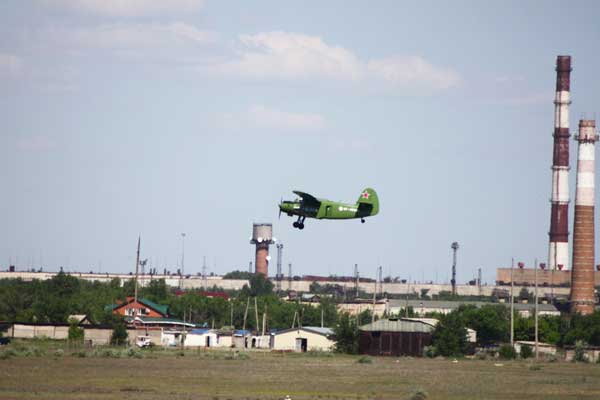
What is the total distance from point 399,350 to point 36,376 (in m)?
49.0

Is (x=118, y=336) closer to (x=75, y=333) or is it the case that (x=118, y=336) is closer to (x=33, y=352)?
(x=75, y=333)

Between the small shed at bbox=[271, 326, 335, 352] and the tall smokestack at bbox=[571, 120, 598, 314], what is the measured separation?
6442cm

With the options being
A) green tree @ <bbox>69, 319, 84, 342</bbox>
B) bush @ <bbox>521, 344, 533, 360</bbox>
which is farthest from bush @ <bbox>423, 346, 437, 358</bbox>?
green tree @ <bbox>69, 319, 84, 342</bbox>

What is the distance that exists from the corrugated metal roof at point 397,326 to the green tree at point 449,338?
1513 millimetres

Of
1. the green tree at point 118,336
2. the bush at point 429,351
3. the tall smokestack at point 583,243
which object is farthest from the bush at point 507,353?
the tall smokestack at point 583,243

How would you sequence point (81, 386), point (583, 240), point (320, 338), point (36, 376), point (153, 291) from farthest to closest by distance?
point (153, 291)
point (583, 240)
point (320, 338)
point (36, 376)
point (81, 386)

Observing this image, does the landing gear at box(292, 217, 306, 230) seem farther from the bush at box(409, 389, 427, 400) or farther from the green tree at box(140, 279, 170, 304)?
the green tree at box(140, 279, 170, 304)

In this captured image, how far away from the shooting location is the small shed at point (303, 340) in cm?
11385

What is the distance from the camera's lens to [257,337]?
123 m

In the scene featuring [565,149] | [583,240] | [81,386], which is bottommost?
[81,386]

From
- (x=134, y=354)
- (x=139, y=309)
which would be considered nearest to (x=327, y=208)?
(x=134, y=354)

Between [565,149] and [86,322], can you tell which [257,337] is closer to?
[86,322]

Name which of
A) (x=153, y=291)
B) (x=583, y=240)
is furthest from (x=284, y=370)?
(x=153, y=291)

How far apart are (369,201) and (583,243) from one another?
89.0m
